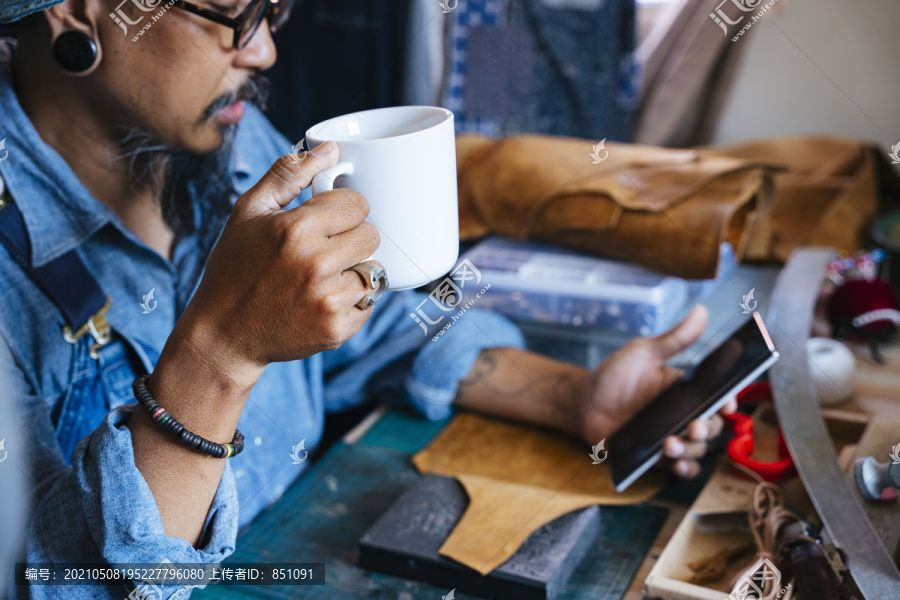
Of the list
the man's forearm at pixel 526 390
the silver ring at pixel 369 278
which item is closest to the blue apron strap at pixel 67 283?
the silver ring at pixel 369 278

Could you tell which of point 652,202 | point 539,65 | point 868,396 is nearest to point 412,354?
point 652,202

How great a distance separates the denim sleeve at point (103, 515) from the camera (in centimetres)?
55

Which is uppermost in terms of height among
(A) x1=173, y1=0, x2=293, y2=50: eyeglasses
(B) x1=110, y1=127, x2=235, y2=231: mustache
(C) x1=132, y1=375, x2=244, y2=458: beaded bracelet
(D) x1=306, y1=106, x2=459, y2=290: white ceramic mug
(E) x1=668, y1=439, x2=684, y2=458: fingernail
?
(A) x1=173, y1=0, x2=293, y2=50: eyeglasses

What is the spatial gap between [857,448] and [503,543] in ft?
1.23

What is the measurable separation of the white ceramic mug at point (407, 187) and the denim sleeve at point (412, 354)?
419 millimetres

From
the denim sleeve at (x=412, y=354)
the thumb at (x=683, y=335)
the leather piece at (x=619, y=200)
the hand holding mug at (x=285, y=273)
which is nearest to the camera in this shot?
the hand holding mug at (x=285, y=273)

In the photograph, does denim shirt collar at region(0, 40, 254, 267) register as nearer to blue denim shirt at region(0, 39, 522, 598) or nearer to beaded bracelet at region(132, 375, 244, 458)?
blue denim shirt at region(0, 39, 522, 598)

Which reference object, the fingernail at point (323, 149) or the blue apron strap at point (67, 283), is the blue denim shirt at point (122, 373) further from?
the fingernail at point (323, 149)

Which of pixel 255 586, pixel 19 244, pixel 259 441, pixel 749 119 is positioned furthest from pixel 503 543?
pixel 749 119

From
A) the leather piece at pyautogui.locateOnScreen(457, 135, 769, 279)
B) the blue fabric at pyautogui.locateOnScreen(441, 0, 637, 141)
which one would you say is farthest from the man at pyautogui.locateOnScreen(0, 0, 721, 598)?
the blue fabric at pyautogui.locateOnScreen(441, 0, 637, 141)

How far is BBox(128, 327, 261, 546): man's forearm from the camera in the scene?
1.73 feet

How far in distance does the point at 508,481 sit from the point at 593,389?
0.17 meters

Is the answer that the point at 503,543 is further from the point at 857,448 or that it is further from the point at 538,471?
the point at 857,448

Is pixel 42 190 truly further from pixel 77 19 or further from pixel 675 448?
pixel 675 448
